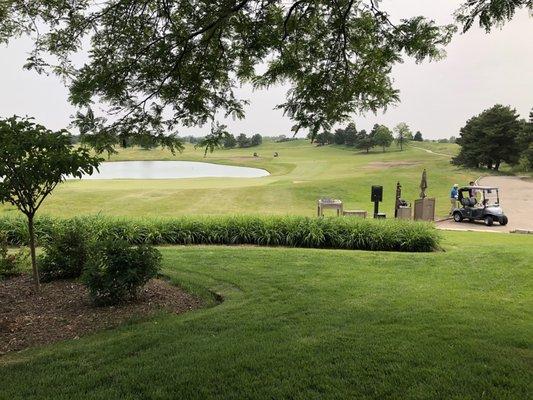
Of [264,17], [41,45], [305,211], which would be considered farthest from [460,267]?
[305,211]

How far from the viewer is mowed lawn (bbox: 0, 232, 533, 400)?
360cm

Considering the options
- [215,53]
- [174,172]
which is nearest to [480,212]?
[215,53]

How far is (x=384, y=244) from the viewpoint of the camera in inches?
453

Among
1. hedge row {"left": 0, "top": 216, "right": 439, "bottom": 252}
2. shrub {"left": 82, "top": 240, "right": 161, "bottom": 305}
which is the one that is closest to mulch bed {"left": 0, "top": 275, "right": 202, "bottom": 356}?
shrub {"left": 82, "top": 240, "right": 161, "bottom": 305}

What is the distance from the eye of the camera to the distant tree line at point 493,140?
5294cm

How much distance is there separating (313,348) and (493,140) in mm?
57170

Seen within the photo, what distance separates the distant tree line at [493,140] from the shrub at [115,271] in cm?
5387

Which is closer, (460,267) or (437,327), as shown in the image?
(437,327)

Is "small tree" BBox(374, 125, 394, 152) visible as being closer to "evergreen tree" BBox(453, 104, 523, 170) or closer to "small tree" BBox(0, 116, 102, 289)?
"evergreen tree" BBox(453, 104, 523, 170)

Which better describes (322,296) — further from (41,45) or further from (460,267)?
(41,45)

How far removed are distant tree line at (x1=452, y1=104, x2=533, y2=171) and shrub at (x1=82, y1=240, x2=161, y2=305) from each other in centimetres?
5387

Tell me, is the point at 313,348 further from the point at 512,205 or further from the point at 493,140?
the point at 493,140

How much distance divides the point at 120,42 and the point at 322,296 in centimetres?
436

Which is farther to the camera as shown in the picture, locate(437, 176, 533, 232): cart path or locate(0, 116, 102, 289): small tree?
locate(437, 176, 533, 232): cart path
